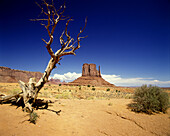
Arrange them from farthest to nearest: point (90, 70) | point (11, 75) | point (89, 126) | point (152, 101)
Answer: point (90, 70)
point (11, 75)
point (152, 101)
point (89, 126)

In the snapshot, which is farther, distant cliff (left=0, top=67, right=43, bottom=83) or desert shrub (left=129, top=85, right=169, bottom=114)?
distant cliff (left=0, top=67, right=43, bottom=83)

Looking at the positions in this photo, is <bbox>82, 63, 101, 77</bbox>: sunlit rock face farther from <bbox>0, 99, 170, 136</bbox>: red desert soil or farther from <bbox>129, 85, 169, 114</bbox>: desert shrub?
<bbox>0, 99, 170, 136</bbox>: red desert soil

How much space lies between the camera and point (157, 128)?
190 inches

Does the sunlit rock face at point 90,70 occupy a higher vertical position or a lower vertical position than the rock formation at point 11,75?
higher

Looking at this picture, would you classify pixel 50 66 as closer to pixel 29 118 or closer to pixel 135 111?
pixel 29 118

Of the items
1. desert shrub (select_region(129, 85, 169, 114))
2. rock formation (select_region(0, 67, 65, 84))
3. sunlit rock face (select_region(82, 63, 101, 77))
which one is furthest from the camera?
sunlit rock face (select_region(82, 63, 101, 77))

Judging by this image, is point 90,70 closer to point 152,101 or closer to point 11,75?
point 11,75

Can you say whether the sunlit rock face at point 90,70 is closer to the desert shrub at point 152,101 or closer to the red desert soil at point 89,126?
the desert shrub at point 152,101

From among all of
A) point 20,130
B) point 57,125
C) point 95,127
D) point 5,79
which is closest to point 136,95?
point 95,127

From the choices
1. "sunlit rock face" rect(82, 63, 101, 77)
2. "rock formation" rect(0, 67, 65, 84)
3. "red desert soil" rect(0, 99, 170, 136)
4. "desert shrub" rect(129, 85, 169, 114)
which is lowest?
"red desert soil" rect(0, 99, 170, 136)

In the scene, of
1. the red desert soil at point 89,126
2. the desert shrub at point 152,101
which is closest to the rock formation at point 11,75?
the red desert soil at point 89,126

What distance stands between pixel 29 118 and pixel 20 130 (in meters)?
1.02

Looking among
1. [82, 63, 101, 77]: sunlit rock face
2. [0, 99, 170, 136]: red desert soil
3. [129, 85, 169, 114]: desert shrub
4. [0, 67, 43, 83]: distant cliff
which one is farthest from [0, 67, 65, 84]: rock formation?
[129, 85, 169, 114]: desert shrub

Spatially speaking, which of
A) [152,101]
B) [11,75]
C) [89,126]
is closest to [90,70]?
[11,75]
